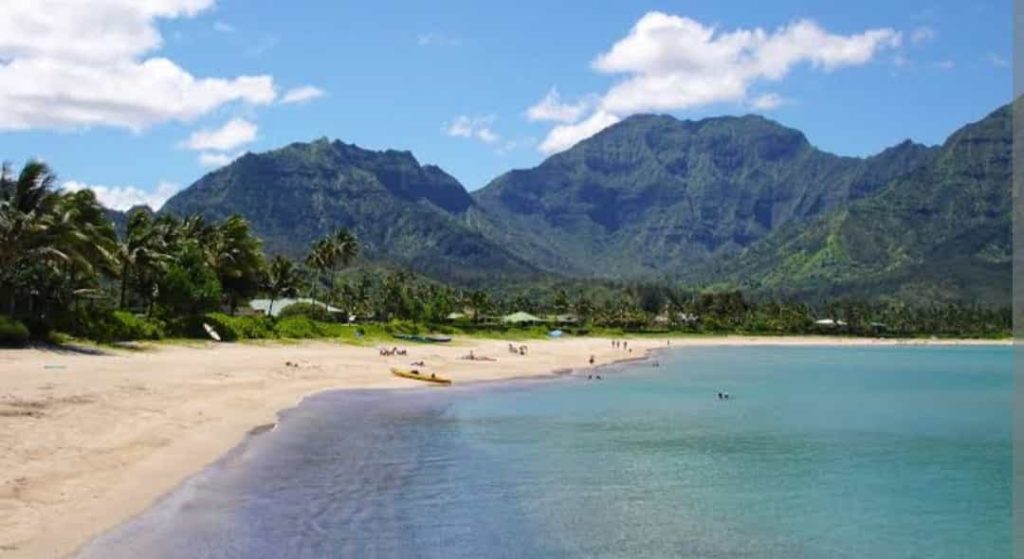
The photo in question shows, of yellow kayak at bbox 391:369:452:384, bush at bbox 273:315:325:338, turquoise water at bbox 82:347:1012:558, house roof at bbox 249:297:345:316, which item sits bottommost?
turquoise water at bbox 82:347:1012:558

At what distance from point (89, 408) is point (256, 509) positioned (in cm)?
1077

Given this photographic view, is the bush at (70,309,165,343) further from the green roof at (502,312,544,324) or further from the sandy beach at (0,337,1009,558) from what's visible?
the green roof at (502,312,544,324)

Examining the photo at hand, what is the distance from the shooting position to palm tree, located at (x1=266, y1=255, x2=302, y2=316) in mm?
110463

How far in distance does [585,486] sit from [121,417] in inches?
534

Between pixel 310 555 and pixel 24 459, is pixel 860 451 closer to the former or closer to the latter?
pixel 310 555

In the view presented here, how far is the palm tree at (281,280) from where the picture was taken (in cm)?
11046

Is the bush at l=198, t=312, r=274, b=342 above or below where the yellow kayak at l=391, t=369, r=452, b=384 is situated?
above

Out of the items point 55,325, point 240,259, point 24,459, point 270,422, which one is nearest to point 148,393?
point 270,422

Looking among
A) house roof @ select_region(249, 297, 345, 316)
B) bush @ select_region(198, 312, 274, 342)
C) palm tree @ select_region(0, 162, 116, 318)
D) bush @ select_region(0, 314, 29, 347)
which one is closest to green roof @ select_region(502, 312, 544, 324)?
house roof @ select_region(249, 297, 345, 316)

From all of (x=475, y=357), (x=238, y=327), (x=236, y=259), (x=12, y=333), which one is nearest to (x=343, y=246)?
(x=236, y=259)

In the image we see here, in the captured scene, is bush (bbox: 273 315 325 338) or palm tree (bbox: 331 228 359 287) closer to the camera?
bush (bbox: 273 315 325 338)

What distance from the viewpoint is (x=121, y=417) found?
2741cm

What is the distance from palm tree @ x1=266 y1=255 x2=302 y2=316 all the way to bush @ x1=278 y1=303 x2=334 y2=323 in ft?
10.6

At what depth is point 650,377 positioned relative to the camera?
7262 cm
